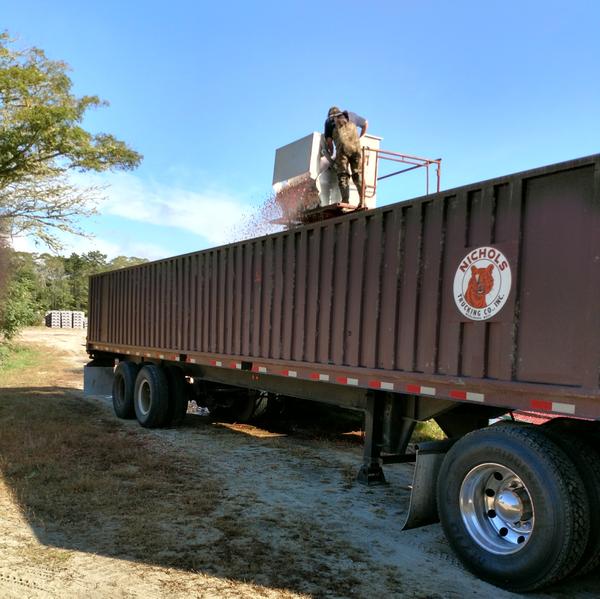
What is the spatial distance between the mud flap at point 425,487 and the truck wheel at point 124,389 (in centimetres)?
→ 722

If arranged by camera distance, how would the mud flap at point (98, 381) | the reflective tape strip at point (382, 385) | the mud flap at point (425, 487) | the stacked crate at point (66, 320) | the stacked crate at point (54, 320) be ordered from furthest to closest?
the stacked crate at point (66, 320), the stacked crate at point (54, 320), the mud flap at point (98, 381), the reflective tape strip at point (382, 385), the mud flap at point (425, 487)

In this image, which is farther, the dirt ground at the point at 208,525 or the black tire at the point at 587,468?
the dirt ground at the point at 208,525

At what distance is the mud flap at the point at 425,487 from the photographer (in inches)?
174

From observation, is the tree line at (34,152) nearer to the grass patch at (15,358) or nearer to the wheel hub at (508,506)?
the grass patch at (15,358)

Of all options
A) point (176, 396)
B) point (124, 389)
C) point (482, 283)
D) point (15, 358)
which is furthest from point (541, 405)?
point (15, 358)

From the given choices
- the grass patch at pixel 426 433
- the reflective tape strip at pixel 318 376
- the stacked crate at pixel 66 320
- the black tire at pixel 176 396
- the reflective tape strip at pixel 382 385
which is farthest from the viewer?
the stacked crate at pixel 66 320

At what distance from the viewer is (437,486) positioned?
4.29 metres

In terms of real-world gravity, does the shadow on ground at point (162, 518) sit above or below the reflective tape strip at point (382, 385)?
below

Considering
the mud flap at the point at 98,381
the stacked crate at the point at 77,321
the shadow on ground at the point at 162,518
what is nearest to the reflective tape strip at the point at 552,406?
the shadow on ground at the point at 162,518

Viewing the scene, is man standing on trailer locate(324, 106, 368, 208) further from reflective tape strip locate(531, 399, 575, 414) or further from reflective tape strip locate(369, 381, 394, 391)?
reflective tape strip locate(531, 399, 575, 414)

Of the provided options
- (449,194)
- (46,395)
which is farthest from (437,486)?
(46,395)

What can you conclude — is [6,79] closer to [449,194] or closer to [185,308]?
[185,308]

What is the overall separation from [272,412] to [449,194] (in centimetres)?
616

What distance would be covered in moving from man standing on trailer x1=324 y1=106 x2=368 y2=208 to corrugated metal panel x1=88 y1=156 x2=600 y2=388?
1239 mm
